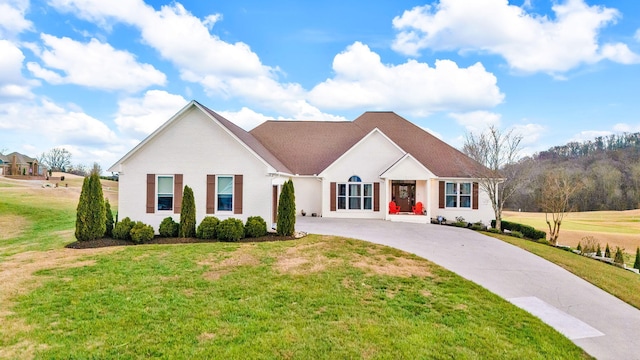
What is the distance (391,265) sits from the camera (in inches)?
378

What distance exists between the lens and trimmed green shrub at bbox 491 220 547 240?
1803 cm

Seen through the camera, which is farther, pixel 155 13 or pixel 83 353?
pixel 155 13

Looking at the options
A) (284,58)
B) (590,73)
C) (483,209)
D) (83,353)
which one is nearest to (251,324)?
(83,353)

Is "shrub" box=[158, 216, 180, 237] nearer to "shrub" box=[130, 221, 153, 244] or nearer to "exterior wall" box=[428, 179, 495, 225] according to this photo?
"shrub" box=[130, 221, 153, 244]

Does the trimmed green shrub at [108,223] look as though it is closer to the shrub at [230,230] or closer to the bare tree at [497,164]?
the shrub at [230,230]

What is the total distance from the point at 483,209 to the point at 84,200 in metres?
21.4

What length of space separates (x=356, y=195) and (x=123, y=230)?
1284 centimetres

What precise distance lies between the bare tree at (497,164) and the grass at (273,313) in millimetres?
12508

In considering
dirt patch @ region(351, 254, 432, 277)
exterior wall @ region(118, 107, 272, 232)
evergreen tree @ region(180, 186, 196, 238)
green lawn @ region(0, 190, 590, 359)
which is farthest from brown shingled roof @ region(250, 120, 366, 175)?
green lawn @ region(0, 190, 590, 359)

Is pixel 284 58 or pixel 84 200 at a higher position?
pixel 284 58

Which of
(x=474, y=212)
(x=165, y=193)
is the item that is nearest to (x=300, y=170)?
(x=165, y=193)

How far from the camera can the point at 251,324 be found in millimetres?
5770

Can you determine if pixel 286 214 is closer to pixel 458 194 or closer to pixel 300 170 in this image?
pixel 300 170

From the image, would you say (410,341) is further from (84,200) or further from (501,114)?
(501,114)
